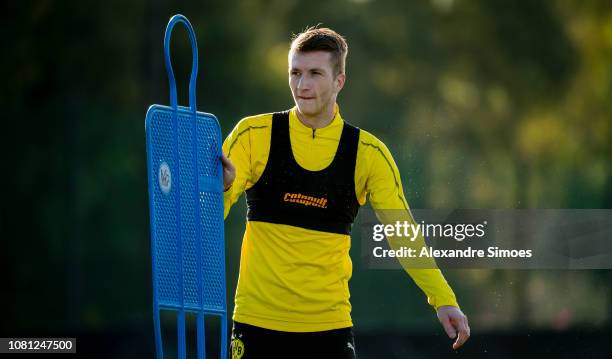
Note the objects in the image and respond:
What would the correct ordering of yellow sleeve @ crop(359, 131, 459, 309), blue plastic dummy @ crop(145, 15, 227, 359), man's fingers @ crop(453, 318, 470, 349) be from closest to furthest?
blue plastic dummy @ crop(145, 15, 227, 359), man's fingers @ crop(453, 318, 470, 349), yellow sleeve @ crop(359, 131, 459, 309)

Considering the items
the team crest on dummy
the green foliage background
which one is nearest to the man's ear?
the team crest on dummy

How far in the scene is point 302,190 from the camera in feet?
19.6

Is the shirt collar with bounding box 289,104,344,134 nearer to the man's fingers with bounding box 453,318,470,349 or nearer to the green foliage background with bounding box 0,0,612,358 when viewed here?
the man's fingers with bounding box 453,318,470,349

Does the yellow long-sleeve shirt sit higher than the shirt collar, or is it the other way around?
the shirt collar

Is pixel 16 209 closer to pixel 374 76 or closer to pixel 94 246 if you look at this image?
pixel 94 246

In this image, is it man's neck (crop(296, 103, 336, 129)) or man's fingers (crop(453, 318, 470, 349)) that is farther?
man's neck (crop(296, 103, 336, 129))

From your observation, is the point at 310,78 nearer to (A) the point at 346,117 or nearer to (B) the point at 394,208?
(B) the point at 394,208

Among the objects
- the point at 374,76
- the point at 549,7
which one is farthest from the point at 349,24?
the point at 549,7

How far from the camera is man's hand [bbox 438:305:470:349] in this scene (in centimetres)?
589

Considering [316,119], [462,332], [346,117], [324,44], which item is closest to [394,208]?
[316,119]

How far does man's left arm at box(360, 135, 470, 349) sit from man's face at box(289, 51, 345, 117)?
32 centimetres

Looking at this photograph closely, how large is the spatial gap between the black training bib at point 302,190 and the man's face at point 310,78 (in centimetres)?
18

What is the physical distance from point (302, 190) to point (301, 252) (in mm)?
278

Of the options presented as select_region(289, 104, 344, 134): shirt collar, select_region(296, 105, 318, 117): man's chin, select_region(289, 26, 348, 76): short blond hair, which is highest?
select_region(289, 26, 348, 76): short blond hair
